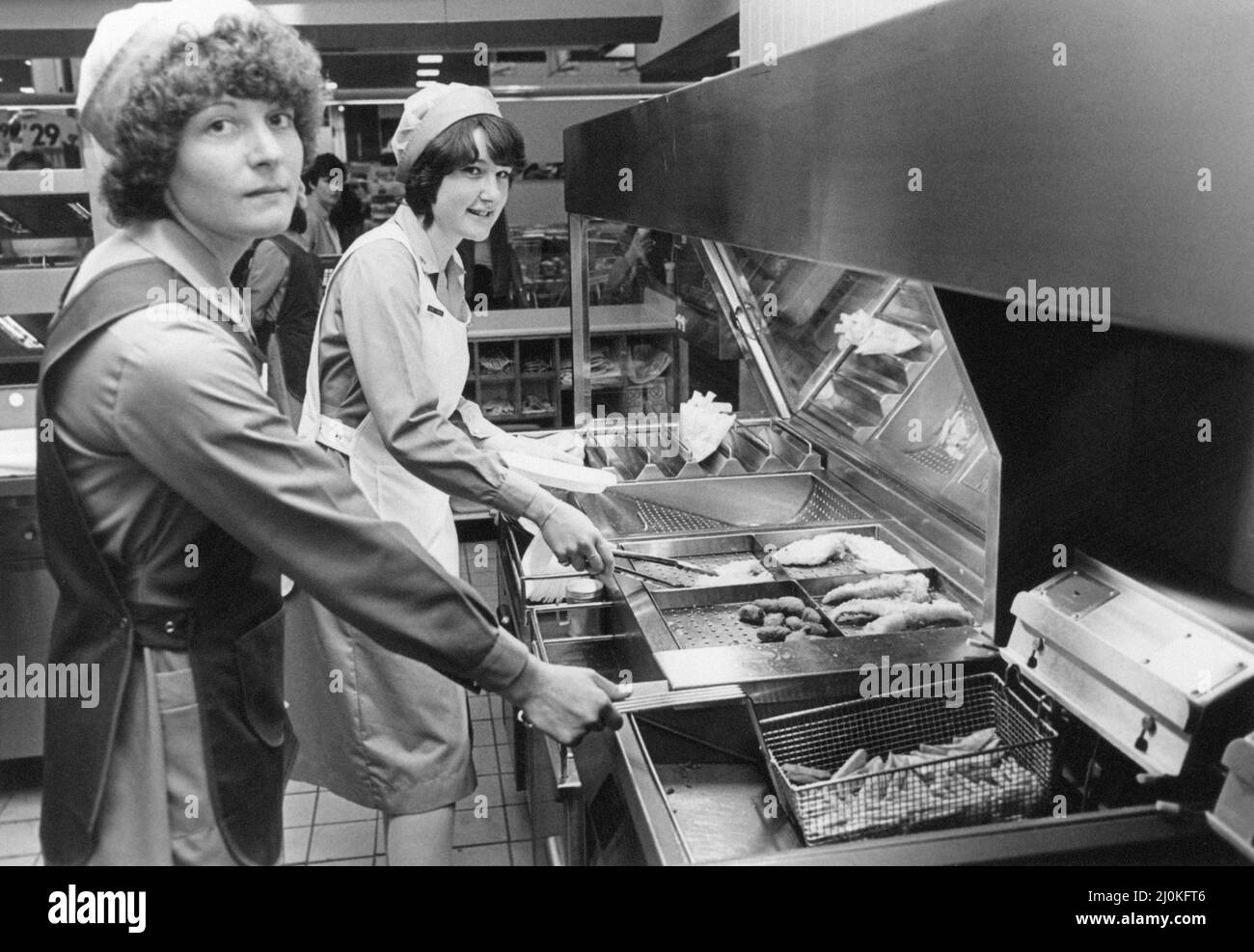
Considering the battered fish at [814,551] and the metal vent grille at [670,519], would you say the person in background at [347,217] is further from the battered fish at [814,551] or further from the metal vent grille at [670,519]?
the battered fish at [814,551]

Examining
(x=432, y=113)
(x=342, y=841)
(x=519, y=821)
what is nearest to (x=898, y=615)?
(x=432, y=113)

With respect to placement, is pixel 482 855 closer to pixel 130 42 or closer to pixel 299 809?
pixel 299 809

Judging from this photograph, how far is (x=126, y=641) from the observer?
1.45 metres

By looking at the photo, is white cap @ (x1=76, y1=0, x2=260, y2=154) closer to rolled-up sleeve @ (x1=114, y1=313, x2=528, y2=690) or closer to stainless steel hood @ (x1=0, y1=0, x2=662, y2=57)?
rolled-up sleeve @ (x1=114, y1=313, x2=528, y2=690)

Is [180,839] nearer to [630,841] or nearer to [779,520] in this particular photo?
[630,841]

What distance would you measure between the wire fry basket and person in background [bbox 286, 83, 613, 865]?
66 cm

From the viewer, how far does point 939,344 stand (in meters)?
2.93

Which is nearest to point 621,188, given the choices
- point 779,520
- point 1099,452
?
point 779,520

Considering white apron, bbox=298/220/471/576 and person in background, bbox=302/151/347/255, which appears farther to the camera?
person in background, bbox=302/151/347/255

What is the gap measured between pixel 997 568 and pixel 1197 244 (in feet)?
2.72

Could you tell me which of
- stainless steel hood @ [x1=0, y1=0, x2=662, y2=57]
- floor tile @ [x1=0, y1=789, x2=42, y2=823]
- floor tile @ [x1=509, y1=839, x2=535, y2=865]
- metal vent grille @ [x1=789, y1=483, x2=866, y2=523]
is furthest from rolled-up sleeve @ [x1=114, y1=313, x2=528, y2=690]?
stainless steel hood @ [x1=0, y1=0, x2=662, y2=57]

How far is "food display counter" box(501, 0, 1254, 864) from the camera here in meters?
1.39

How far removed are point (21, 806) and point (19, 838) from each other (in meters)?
0.26

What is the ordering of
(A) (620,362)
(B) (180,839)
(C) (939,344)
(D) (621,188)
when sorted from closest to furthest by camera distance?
(B) (180,839) → (C) (939,344) → (D) (621,188) → (A) (620,362)
